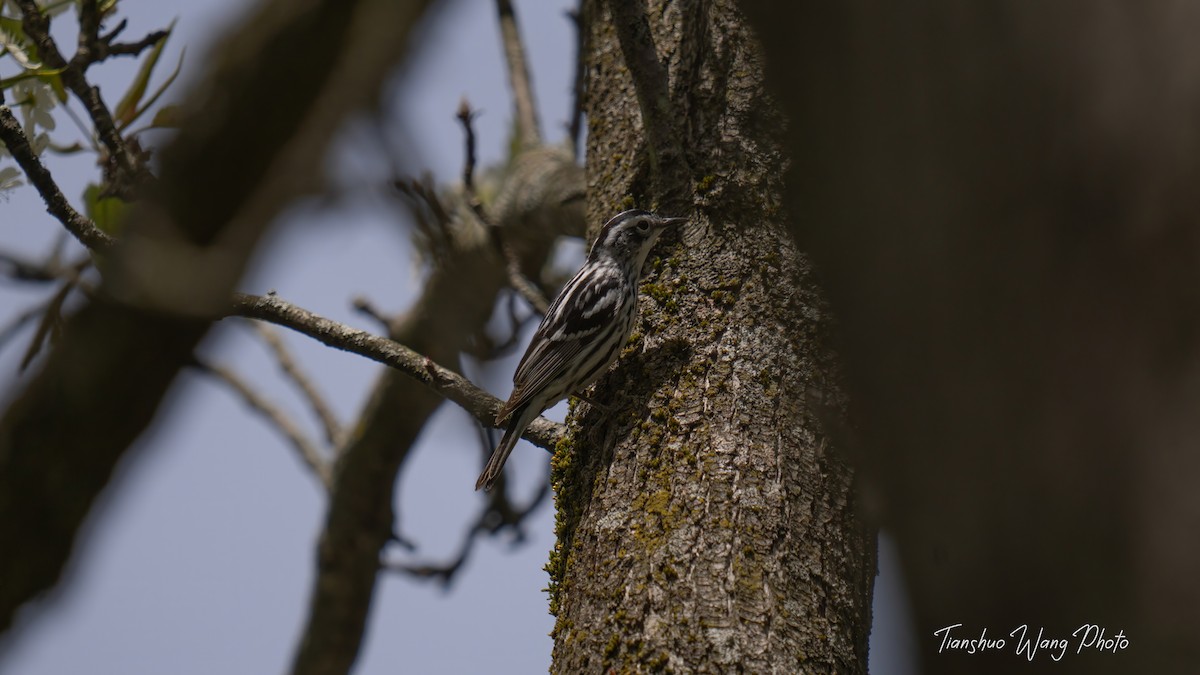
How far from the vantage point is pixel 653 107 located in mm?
→ 3988

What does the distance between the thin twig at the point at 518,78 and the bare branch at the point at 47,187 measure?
13.2ft

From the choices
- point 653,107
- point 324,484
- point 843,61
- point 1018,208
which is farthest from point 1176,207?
point 324,484

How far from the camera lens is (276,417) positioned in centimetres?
752

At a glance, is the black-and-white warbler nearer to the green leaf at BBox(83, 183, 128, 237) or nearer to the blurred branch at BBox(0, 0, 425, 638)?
the green leaf at BBox(83, 183, 128, 237)

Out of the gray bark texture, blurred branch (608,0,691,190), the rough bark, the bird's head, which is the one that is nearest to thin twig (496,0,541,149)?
the gray bark texture

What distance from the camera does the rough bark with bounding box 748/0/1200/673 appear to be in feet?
3.65

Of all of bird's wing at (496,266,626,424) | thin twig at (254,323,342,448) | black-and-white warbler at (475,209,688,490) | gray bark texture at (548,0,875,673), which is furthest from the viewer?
thin twig at (254,323,342,448)

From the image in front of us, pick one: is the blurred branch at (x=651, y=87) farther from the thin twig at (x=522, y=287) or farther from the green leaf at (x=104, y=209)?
the green leaf at (x=104, y=209)

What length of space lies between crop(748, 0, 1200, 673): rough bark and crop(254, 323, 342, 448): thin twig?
623cm

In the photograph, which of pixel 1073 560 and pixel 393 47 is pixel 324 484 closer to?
pixel 393 47

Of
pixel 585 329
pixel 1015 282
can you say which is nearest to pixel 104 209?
pixel 585 329

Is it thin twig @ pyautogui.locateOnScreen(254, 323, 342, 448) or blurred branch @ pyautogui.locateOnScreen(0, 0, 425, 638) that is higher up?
thin twig @ pyautogui.locateOnScreen(254, 323, 342, 448)

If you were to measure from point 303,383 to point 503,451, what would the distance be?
10.5 ft

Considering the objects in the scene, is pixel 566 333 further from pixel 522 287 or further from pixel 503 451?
pixel 522 287
